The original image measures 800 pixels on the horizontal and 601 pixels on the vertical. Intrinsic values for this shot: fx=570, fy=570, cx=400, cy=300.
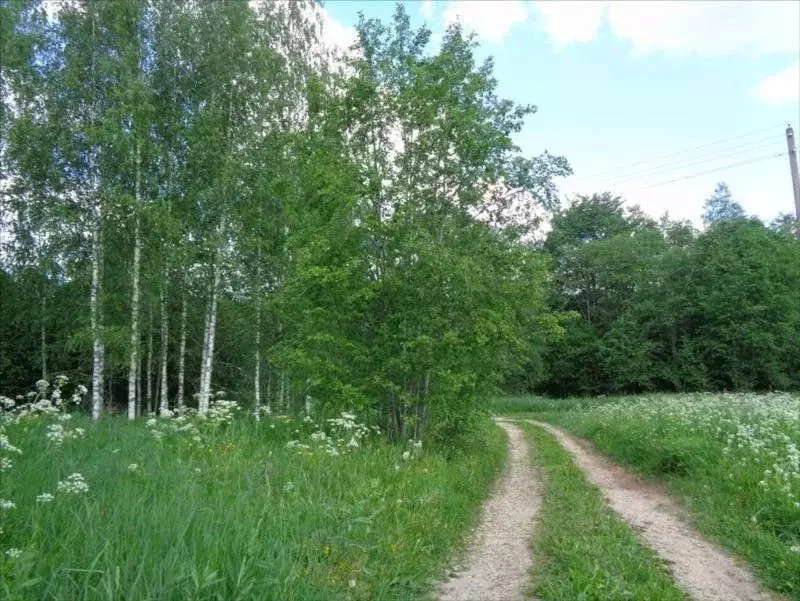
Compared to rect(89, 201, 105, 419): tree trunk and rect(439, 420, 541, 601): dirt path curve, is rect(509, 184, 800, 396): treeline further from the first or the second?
rect(89, 201, 105, 419): tree trunk

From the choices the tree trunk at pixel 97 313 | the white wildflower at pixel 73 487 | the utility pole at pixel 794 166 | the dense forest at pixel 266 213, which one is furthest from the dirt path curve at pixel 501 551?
the utility pole at pixel 794 166

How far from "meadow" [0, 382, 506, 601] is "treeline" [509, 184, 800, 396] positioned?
68.0 feet

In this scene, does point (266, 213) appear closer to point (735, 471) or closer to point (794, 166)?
point (735, 471)

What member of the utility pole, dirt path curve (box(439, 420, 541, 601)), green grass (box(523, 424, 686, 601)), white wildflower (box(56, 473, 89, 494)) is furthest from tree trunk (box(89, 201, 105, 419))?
the utility pole

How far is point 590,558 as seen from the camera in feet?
19.1

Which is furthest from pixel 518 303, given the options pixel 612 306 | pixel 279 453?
pixel 612 306

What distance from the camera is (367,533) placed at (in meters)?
5.75

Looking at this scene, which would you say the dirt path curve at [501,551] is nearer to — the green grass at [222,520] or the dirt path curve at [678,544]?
the green grass at [222,520]

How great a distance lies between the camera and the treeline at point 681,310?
118ft

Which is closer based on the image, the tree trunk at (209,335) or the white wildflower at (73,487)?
the white wildflower at (73,487)

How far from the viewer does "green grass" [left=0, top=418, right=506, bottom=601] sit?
356cm

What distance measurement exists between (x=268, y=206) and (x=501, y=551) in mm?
14051

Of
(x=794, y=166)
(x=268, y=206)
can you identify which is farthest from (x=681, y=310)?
(x=268, y=206)

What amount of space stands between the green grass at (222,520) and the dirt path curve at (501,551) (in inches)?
10.5
